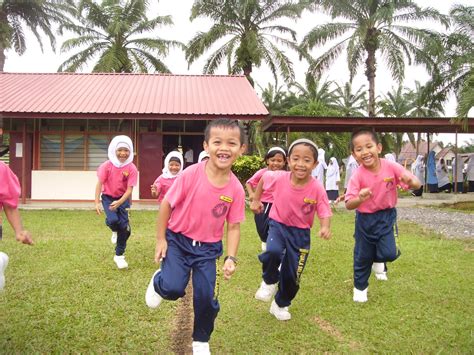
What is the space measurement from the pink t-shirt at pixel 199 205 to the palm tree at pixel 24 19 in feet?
82.2

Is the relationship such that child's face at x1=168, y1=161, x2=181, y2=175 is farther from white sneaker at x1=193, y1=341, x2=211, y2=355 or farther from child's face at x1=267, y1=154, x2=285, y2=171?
white sneaker at x1=193, y1=341, x2=211, y2=355

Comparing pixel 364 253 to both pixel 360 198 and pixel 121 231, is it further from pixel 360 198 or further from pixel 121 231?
pixel 121 231

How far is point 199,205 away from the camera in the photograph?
338cm

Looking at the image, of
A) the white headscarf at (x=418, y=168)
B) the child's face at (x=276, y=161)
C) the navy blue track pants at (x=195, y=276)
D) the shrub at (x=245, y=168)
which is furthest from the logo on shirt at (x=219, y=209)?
the white headscarf at (x=418, y=168)

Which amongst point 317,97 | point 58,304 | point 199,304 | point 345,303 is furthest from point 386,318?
point 317,97

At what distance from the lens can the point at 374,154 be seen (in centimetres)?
460

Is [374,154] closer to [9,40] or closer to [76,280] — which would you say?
[76,280]

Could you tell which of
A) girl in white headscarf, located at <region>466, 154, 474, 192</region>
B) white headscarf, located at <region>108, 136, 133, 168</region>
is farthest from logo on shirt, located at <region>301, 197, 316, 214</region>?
girl in white headscarf, located at <region>466, 154, 474, 192</region>

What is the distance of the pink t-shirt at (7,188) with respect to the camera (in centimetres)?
340

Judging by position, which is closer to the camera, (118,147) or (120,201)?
(120,201)

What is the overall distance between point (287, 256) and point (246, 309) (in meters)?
0.74

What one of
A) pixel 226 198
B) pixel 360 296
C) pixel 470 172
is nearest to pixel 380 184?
pixel 360 296

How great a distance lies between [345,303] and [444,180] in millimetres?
20713

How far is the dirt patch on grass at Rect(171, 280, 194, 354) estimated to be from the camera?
11.8 ft
